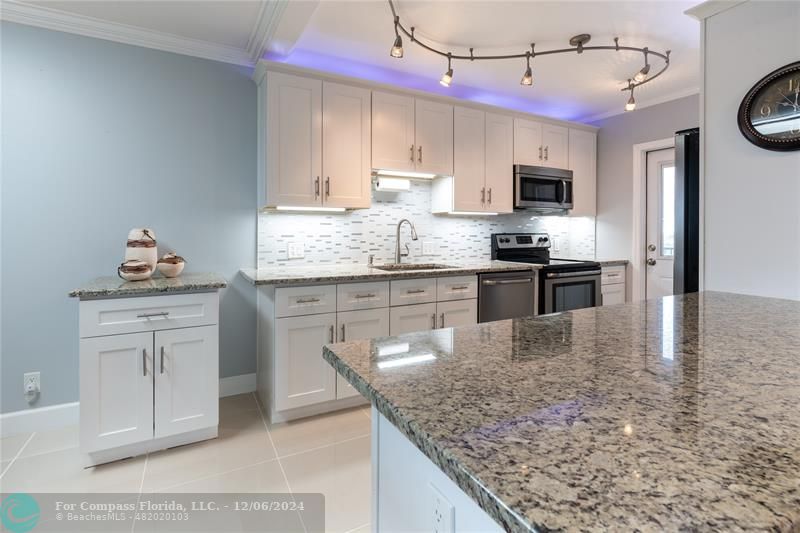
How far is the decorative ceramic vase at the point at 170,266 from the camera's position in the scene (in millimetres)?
2361

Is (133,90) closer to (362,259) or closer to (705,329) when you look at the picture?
(362,259)

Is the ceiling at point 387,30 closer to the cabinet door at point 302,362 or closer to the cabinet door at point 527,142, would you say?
the cabinet door at point 527,142

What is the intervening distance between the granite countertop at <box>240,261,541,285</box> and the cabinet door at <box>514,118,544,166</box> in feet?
3.59

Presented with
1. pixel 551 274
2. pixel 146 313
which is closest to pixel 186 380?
pixel 146 313

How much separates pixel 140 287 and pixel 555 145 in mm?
3639

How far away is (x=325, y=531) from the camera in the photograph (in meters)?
1.60

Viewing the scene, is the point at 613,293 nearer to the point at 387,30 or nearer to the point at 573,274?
the point at 573,274

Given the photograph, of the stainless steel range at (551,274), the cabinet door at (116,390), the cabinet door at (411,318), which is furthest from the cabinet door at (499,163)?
the cabinet door at (116,390)

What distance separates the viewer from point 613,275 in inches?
153

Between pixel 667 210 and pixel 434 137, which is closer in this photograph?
pixel 434 137

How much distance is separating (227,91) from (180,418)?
215 centimetres

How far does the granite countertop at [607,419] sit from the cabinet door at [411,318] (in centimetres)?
172

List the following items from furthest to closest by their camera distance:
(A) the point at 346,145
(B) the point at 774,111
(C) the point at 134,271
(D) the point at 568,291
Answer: (D) the point at 568,291 → (A) the point at 346,145 → (C) the point at 134,271 → (B) the point at 774,111

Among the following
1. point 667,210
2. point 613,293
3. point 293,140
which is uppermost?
point 293,140
